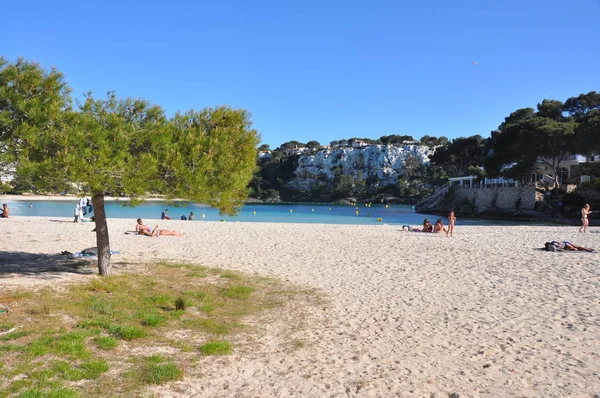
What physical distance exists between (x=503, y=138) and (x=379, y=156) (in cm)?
8126

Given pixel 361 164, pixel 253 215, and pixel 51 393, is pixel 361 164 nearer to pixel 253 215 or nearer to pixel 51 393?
pixel 253 215

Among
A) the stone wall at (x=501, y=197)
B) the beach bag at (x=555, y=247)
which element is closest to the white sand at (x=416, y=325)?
the beach bag at (x=555, y=247)

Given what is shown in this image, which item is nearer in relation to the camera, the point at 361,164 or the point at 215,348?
the point at 215,348

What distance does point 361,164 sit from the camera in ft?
424

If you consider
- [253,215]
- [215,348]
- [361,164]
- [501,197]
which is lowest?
[215,348]

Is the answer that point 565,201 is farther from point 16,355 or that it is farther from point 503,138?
point 16,355

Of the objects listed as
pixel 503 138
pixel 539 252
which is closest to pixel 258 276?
pixel 539 252

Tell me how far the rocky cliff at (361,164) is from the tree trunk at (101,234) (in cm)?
11574

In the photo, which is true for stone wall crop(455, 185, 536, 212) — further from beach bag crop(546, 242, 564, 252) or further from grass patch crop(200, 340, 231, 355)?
grass patch crop(200, 340, 231, 355)

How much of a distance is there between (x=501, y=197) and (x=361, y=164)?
7877cm

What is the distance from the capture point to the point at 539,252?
565 inches

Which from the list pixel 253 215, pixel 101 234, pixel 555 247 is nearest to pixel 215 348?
pixel 101 234

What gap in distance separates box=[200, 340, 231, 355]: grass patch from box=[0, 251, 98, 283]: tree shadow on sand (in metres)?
5.05

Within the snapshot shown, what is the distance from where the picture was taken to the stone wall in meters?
46.2
